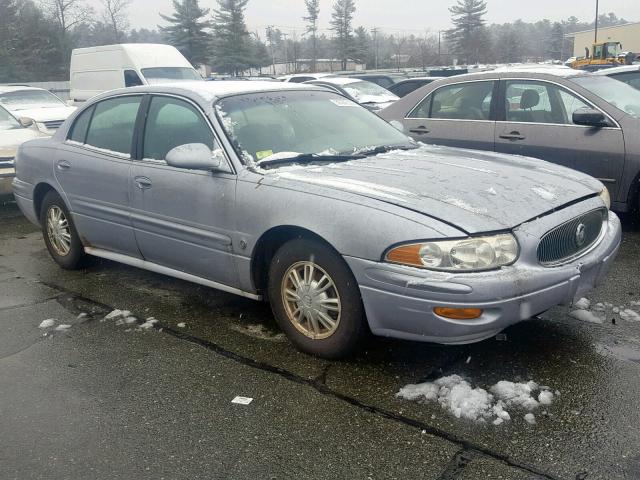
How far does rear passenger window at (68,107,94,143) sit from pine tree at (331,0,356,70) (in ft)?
230

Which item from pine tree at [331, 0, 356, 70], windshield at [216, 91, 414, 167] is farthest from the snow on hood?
pine tree at [331, 0, 356, 70]

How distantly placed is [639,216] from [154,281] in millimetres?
4564

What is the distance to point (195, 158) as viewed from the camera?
3848 millimetres

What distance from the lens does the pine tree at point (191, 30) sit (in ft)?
177

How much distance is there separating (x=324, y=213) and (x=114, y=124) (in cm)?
230

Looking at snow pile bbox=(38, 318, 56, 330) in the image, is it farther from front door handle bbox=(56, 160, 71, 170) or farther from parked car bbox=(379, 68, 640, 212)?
parked car bbox=(379, 68, 640, 212)

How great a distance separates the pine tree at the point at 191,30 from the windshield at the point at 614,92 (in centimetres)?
5029

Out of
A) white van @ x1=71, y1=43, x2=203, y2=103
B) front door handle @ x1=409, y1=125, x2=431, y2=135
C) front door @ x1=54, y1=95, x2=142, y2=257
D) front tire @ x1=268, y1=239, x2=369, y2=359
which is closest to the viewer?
front tire @ x1=268, y1=239, x2=369, y2=359

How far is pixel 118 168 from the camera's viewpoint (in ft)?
15.1

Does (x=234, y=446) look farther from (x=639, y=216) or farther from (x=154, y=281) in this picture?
(x=639, y=216)

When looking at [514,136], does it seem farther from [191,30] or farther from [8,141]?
[191,30]

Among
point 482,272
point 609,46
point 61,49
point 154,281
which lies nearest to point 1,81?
point 61,49

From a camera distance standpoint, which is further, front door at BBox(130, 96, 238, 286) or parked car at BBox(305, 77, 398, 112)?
parked car at BBox(305, 77, 398, 112)

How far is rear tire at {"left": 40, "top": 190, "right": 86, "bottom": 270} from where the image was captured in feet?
17.4
